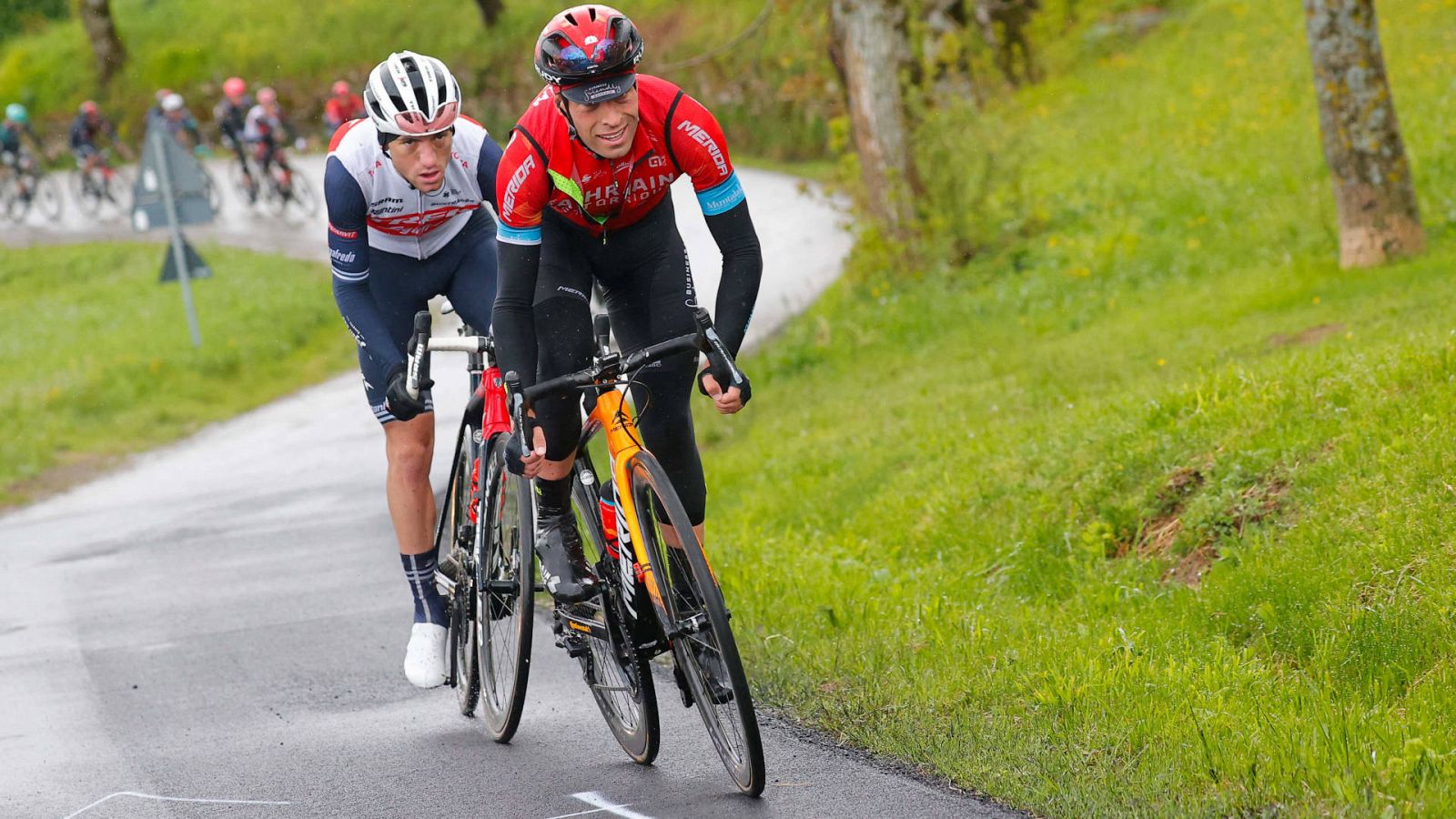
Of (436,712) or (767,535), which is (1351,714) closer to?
(436,712)

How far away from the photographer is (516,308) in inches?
192

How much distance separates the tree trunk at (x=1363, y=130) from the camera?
1049 cm

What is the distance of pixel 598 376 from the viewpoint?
466 centimetres

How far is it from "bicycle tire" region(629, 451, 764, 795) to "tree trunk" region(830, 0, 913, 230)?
443 inches

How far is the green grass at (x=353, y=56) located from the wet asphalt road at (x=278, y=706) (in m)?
18.4

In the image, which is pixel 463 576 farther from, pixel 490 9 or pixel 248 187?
pixel 490 9

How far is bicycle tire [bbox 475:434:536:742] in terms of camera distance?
536 cm

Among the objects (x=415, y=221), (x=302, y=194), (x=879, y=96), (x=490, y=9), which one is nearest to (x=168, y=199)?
(x=879, y=96)

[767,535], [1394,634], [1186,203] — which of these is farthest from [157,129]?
[1394,634]

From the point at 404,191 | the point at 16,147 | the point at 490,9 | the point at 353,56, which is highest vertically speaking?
the point at 490,9

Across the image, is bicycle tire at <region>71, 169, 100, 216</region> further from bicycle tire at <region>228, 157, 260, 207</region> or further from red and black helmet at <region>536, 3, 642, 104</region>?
red and black helmet at <region>536, 3, 642, 104</region>

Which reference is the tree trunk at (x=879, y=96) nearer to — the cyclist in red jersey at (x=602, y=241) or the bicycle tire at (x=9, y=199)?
the cyclist in red jersey at (x=602, y=241)

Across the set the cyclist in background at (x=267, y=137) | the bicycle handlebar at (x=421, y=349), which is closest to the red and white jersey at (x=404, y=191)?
the bicycle handlebar at (x=421, y=349)

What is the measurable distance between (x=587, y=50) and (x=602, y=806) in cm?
230
